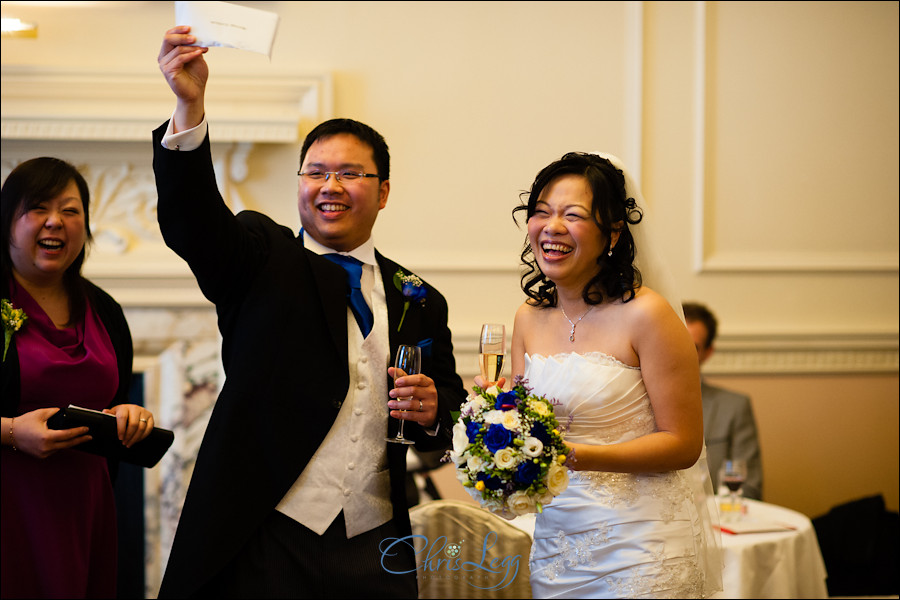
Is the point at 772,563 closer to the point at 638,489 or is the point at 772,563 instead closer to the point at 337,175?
the point at 638,489

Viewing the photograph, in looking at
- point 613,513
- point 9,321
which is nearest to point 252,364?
point 9,321

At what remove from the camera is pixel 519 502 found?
5.89ft

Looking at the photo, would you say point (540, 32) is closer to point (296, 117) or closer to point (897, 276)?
point (296, 117)

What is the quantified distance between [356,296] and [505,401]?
0.49 meters

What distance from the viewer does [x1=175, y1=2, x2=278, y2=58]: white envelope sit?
1.80 metres

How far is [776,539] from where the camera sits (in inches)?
130

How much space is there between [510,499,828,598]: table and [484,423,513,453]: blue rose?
1.34m

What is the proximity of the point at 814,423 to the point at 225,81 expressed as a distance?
3569mm

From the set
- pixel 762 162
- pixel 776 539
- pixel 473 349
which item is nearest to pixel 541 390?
pixel 776 539

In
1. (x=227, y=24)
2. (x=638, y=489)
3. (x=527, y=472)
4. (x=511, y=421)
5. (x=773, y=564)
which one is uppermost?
(x=227, y=24)

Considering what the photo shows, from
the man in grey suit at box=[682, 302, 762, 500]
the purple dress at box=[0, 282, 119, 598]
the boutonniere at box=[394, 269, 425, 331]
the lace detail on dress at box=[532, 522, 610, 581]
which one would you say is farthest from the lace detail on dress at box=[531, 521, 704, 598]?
the man in grey suit at box=[682, 302, 762, 500]

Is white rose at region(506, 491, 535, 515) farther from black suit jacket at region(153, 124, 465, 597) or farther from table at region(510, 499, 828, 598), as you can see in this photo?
table at region(510, 499, 828, 598)

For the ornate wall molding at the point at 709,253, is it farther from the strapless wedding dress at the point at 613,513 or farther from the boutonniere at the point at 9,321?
the boutonniere at the point at 9,321

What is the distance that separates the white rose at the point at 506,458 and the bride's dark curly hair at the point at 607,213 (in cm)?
54
